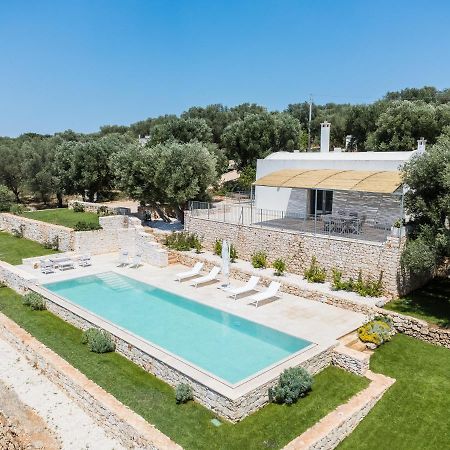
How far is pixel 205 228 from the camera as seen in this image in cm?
2545

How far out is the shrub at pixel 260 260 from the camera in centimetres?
2192

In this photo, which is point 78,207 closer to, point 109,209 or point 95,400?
point 109,209

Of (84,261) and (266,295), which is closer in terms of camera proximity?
(266,295)

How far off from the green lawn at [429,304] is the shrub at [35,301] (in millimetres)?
14620

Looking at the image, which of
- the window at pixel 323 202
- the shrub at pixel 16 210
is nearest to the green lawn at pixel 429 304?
the window at pixel 323 202

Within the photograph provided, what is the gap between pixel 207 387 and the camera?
11.1m

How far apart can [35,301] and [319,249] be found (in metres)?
13.1

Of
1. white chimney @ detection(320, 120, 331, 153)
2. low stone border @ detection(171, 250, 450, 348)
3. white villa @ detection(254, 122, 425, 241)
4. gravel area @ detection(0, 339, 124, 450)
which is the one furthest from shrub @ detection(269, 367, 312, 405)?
white chimney @ detection(320, 120, 331, 153)

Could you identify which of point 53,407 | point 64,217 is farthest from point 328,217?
point 64,217

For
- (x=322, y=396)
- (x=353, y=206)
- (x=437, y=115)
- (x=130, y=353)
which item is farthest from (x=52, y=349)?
(x=437, y=115)

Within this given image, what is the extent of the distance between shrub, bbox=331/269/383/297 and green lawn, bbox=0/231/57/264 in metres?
17.9

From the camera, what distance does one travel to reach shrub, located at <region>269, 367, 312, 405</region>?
11328 mm

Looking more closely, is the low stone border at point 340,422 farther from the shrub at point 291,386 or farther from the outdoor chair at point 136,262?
the outdoor chair at point 136,262

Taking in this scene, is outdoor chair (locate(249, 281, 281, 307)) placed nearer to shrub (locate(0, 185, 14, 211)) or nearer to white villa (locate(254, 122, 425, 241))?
white villa (locate(254, 122, 425, 241))
